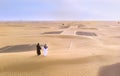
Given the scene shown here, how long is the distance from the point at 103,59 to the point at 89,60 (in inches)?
38.1

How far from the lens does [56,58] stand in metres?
18.3

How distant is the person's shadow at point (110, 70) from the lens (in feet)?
50.7

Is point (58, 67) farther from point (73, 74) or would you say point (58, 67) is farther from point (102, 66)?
point (102, 66)

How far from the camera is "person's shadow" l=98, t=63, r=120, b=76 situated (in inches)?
609

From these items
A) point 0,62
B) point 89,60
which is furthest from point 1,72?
point 89,60

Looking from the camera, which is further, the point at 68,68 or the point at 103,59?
the point at 103,59

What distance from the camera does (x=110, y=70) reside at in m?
16.0

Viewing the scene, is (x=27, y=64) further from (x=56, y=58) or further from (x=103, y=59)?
(x=103, y=59)

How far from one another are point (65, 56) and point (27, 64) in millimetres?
3086

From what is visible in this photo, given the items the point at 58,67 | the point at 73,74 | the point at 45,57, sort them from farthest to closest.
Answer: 1. the point at 45,57
2. the point at 58,67
3. the point at 73,74

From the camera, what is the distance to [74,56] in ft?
62.4

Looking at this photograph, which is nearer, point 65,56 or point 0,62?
point 0,62

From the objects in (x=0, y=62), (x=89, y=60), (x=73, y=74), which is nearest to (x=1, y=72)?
(x=0, y=62)

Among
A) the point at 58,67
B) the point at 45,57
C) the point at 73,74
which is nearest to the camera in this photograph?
the point at 73,74
